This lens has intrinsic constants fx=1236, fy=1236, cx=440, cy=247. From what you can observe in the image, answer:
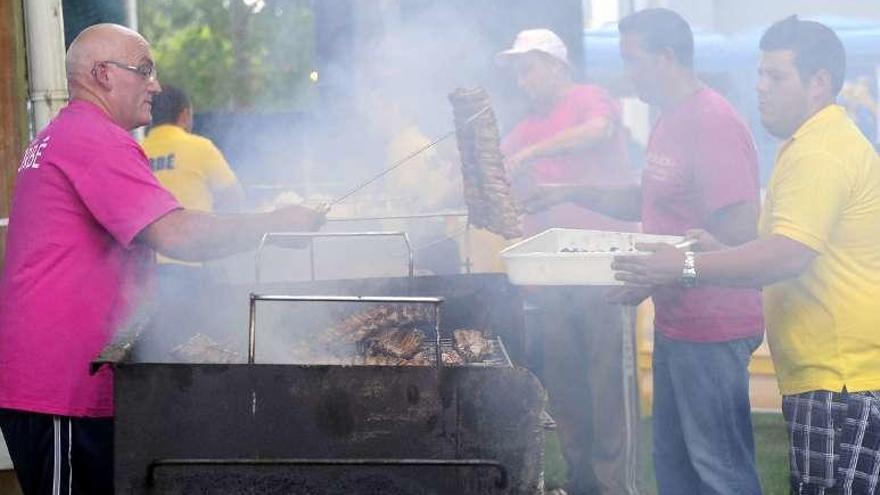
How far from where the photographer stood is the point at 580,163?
22.1 feet

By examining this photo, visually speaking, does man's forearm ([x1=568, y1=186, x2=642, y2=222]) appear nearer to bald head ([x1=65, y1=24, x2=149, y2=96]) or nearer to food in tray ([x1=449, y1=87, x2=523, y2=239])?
food in tray ([x1=449, y1=87, x2=523, y2=239])

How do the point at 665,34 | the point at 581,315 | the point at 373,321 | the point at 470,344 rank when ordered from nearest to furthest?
the point at 470,344 → the point at 373,321 → the point at 665,34 → the point at 581,315

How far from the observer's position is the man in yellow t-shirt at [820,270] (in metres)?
3.73

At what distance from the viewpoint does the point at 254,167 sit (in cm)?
997

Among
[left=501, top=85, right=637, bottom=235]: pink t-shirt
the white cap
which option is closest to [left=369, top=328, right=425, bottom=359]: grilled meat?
[left=501, top=85, right=637, bottom=235]: pink t-shirt

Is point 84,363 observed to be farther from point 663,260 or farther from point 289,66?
point 289,66

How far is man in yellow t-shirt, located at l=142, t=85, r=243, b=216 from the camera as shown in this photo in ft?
24.8

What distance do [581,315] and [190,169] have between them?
2647mm

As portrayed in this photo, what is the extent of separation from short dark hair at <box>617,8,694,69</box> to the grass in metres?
2.40

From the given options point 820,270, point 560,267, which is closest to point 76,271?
point 560,267

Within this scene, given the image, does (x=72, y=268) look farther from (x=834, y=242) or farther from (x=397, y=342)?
(x=834, y=242)

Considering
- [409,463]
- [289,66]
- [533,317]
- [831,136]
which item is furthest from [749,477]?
[289,66]

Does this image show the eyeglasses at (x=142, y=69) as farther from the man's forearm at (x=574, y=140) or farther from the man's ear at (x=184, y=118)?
the man's ear at (x=184, y=118)

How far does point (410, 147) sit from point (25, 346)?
15.6 ft
